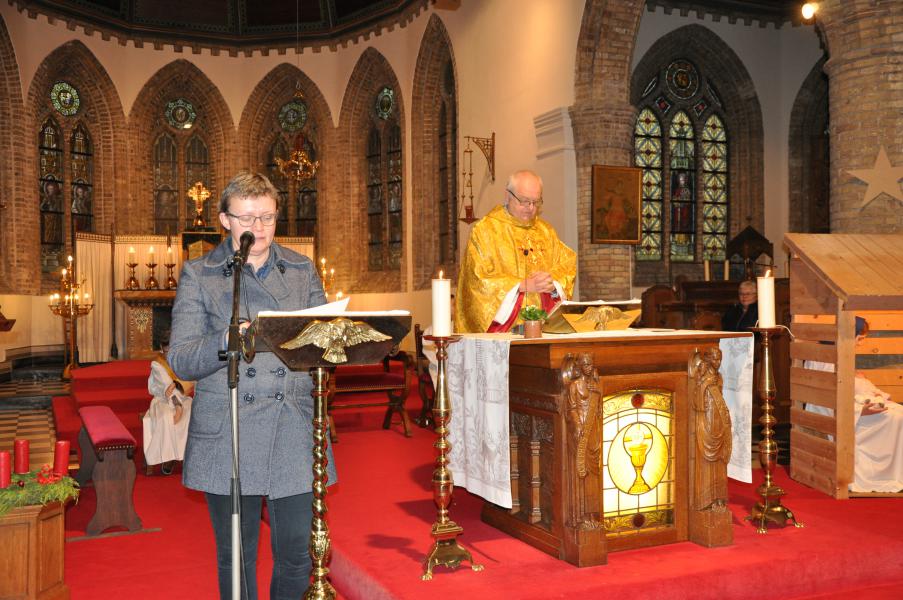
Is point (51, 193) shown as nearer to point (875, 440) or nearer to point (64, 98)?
point (64, 98)

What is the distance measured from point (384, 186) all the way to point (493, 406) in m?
14.7

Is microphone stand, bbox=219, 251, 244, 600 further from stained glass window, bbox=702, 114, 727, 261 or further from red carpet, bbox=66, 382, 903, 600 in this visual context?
stained glass window, bbox=702, 114, 727, 261

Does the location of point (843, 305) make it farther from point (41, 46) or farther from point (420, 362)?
point (41, 46)

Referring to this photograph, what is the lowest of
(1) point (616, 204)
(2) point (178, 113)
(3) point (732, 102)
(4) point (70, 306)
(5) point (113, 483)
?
(5) point (113, 483)

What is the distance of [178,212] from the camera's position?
770 inches

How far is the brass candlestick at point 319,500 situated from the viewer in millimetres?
3115

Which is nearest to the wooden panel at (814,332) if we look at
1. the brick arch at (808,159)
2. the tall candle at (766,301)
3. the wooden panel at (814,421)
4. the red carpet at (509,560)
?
the wooden panel at (814,421)

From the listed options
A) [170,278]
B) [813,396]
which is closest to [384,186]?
[170,278]

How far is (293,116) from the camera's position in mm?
19812

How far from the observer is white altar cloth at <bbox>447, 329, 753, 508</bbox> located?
436 cm

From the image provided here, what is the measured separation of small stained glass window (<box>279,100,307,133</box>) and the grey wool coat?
1737 centimetres

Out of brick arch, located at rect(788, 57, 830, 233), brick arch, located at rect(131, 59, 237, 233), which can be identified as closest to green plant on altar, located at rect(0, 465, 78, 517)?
brick arch, located at rect(788, 57, 830, 233)

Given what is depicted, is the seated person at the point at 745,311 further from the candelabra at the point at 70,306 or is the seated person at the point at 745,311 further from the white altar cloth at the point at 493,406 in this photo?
the candelabra at the point at 70,306

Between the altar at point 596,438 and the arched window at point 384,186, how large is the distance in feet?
45.1
